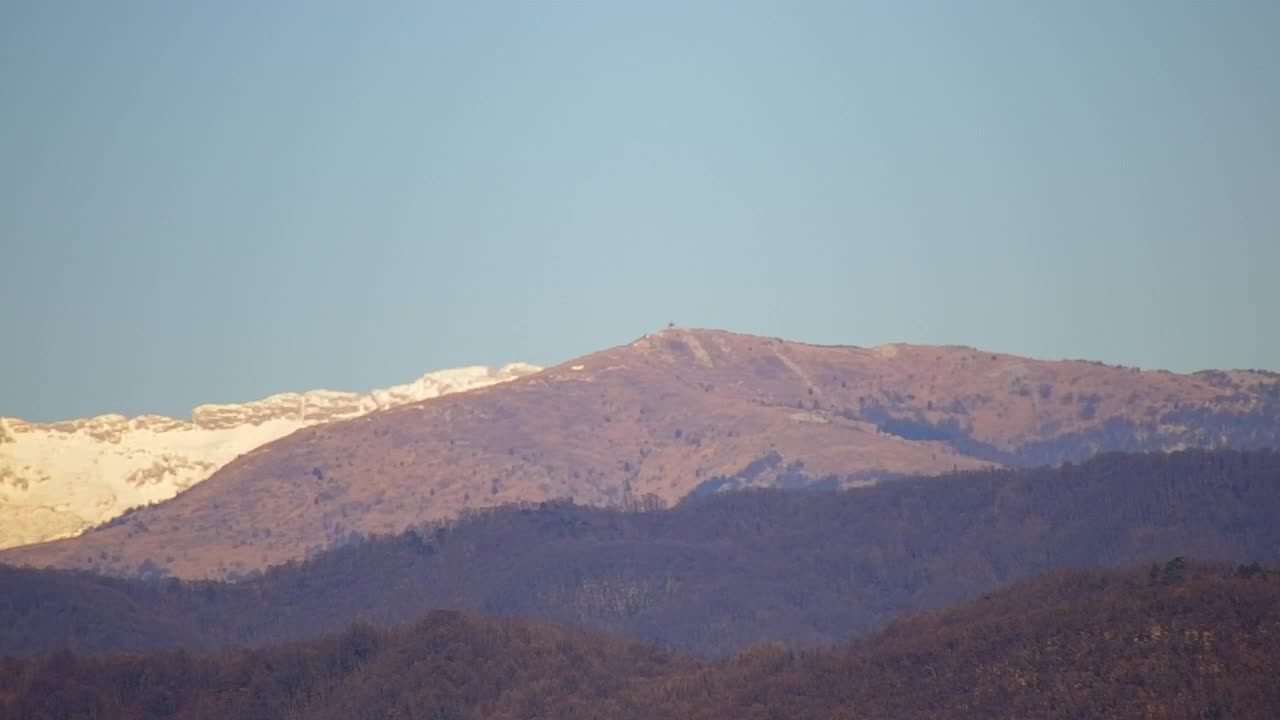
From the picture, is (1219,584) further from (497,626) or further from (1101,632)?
(497,626)

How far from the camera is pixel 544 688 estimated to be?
13938 cm

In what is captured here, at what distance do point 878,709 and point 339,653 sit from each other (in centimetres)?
5283

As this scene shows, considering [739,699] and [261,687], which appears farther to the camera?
[261,687]

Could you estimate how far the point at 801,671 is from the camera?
12769cm

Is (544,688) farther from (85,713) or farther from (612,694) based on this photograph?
(85,713)

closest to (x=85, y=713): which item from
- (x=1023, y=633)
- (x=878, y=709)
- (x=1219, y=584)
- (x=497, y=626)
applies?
(x=497, y=626)

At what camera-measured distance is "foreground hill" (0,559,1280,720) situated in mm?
101938

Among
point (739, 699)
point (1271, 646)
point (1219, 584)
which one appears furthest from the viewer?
point (739, 699)

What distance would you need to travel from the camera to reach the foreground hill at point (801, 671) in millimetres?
101938

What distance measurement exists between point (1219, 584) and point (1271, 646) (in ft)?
35.6

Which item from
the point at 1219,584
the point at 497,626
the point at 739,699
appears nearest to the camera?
the point at 1219,584

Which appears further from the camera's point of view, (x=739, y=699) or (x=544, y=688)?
(x=544, y=688)

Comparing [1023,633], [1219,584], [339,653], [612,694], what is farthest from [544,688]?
[1219,584]

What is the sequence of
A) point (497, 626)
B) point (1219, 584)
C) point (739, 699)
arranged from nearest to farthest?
point (1219, 584)
point (739, 699)
point (497, 626)
